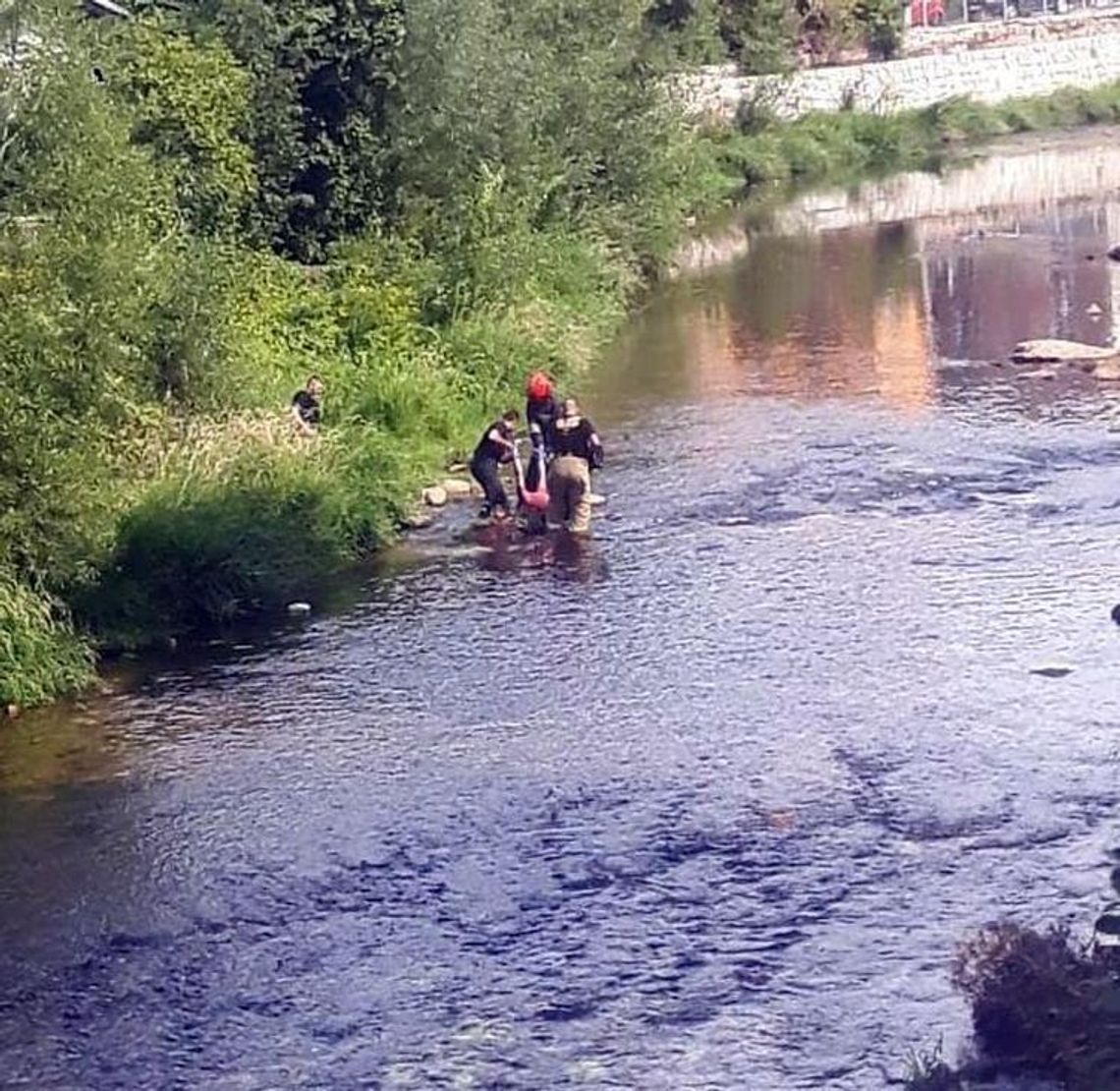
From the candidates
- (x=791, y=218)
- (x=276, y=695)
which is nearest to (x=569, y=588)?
(x=276, y=695)

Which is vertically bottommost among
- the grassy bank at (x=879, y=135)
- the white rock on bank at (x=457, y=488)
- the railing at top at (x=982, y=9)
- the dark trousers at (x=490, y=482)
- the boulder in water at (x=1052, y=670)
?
the boulder in water at (x=1052, y=670)

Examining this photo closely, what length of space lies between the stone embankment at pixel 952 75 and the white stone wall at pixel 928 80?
3cm

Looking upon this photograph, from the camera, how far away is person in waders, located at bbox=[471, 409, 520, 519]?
23531 mm

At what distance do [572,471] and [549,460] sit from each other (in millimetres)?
601

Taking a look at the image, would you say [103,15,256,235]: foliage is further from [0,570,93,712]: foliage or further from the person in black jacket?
[0,570,93,712]: foliage

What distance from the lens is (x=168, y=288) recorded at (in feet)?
74.9

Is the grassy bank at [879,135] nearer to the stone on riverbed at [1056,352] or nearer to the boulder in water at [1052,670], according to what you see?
the stone on riverbed at [1056,352]

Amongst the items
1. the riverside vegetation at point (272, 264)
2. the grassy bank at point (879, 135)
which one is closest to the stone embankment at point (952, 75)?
the grassy bank at point (879, 135)

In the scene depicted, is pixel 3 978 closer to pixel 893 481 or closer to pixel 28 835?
pixel 28 835

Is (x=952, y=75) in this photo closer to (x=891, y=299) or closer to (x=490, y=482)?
(x=891, y=299)

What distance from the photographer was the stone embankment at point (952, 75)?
59.9 meters

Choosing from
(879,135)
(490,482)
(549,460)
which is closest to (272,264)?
(490,482)

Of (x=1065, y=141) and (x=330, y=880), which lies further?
(x=1065, y=141)

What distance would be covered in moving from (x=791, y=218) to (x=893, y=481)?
2628cm
